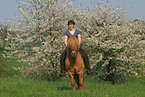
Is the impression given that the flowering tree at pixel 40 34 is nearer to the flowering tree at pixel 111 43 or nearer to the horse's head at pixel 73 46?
the flowering tree at pixel 111 43

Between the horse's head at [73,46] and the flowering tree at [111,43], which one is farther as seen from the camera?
the flowering tree at [111,43]

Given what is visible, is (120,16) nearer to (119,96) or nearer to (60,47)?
(60,47)

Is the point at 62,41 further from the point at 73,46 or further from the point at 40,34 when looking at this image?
the point at 73,46

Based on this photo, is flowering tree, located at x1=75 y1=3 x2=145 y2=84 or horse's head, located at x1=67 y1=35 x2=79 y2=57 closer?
horse's head, located at x1=67 y1=35 x2=79 y2=57

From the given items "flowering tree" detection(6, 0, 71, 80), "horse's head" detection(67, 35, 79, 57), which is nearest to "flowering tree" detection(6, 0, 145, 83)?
"flowering tree" detection(6, 0, 71, 80)

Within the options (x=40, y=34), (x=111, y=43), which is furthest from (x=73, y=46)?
(x=40, y=34)

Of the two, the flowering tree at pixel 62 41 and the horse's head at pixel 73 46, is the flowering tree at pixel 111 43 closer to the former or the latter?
the flowering tree at pixel 62 41

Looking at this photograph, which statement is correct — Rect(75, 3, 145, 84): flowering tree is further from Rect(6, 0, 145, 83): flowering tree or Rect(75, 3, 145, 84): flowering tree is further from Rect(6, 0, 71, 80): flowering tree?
Rect(6, 0, 71, 80): flowering tree

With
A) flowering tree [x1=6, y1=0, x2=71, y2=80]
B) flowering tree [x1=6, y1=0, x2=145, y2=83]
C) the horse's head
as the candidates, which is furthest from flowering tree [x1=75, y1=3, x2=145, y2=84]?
the horse's head

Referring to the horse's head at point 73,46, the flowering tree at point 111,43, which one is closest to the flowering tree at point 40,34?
the flowering tree at point 111,43

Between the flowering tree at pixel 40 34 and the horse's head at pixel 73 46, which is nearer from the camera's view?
the horse's head at pixel 73 46

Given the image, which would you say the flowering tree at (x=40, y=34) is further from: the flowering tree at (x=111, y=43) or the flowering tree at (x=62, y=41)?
the flowering tree at (x=111, y=43)

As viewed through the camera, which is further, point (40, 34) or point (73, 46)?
point (40, 34)

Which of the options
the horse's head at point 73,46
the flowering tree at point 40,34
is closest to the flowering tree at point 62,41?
the flowering tree at point 40,34
